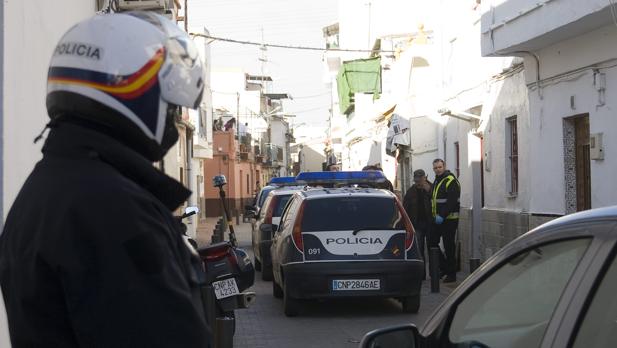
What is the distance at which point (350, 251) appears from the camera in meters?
10.4

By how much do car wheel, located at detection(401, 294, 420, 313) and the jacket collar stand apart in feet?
29.7

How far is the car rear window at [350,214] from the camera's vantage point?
10609mm

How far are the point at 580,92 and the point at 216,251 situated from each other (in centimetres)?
666

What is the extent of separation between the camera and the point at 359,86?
32625 mm

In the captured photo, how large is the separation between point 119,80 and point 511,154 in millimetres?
14001

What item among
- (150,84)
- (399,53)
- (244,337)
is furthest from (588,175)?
(399,53)

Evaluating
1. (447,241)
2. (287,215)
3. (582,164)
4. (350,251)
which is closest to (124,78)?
(350,251)

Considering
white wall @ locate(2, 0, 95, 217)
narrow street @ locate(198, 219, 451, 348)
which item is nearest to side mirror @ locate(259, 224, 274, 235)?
narrow street @ locate(198, 219, 451, 348)

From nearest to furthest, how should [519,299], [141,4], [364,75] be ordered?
[519,299]
[141,4]
[364,75]

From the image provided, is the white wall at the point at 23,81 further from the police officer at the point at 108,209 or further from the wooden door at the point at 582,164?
the wooden door at the point at 582,164

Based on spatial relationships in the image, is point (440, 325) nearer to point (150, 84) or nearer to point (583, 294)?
point (583, 294)

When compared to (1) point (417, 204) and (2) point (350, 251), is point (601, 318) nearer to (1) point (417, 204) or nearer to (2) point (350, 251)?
(2) point (350, 251)

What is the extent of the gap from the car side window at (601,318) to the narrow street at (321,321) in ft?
21.7

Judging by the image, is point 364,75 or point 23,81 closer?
point 23,81
